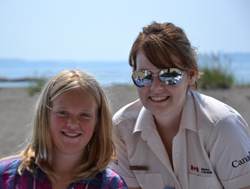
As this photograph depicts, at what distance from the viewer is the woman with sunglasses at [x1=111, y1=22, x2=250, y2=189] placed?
7.96 feet

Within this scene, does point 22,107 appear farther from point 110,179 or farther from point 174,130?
point 110,179

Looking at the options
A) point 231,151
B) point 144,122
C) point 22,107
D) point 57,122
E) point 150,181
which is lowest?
point 22,107

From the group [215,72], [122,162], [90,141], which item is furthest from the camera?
[215,72]

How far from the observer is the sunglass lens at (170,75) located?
7.92 feet

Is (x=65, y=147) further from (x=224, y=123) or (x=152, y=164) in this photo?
(x=224, y=123)

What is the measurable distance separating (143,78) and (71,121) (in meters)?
0.66

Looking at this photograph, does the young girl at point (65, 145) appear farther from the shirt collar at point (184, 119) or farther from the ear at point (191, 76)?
the ear at point (191, 76)

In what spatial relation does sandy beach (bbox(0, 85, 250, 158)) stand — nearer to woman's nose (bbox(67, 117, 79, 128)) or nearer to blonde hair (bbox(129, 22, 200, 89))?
blonde hair (bbox(129, 22, 200, 89))

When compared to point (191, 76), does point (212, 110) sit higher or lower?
lower

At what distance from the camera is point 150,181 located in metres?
2.71

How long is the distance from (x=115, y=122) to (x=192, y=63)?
2.62ft

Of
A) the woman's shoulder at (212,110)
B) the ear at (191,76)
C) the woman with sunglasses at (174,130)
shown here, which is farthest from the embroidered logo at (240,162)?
the ear at (191,76)

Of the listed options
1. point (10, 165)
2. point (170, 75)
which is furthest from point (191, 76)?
point (10, 165)

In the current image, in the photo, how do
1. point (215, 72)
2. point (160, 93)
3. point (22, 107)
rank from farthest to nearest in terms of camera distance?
point (215, 72) → point (22, 107) → point (160, 93)
